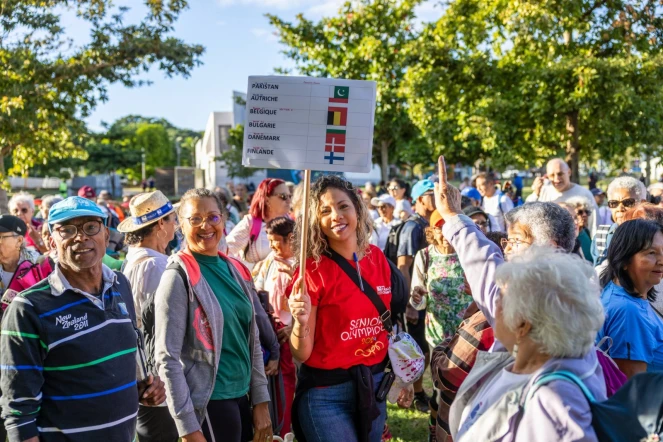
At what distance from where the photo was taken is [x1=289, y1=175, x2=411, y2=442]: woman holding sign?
10.7ft

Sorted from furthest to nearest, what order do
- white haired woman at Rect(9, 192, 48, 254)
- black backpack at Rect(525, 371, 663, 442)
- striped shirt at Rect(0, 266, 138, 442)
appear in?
1. white haired woman at Rect(9, 192, 48, 254)
2. striped shirt at Rect(0, 266, 138, 442)
3. black backpack at Rect(525, 371, 663, 442)

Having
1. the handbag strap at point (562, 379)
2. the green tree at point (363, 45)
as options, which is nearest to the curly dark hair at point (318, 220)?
the handbag strap at point (562, 379)

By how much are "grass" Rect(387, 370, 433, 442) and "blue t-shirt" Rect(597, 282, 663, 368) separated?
2.92 metres

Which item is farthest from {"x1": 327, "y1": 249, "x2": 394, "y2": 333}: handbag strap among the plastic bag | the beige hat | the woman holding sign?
the beige hat

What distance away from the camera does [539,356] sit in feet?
6.26

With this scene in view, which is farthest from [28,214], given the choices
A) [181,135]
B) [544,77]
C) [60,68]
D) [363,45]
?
[181,135]

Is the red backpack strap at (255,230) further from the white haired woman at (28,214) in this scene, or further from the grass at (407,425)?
the white haired woman at (28,214)

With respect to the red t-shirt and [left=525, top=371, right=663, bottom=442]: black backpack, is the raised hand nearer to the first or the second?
the red t-shirt

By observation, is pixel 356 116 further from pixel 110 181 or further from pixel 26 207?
pixel 110 181

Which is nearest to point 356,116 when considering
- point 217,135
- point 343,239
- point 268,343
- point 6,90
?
point 343,239

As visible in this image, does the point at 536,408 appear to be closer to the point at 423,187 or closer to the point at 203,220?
the point at 203,220

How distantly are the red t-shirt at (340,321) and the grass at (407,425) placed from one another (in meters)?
2.34

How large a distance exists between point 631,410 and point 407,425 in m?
4.21

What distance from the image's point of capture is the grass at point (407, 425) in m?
5.44
